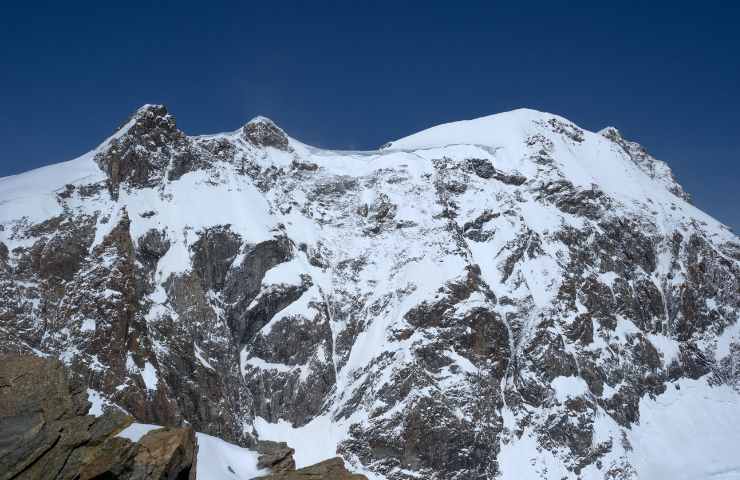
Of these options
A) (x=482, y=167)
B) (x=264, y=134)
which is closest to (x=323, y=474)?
(x=482, y=167)

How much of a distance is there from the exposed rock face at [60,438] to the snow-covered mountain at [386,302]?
161 ft

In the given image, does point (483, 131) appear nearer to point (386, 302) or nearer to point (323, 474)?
point (386, 302)

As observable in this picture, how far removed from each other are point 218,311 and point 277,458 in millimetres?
54420

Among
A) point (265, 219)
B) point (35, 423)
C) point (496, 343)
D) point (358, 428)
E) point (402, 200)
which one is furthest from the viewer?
point (402, 200)

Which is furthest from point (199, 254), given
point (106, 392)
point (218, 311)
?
point (106, 392)

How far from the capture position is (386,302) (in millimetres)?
88250

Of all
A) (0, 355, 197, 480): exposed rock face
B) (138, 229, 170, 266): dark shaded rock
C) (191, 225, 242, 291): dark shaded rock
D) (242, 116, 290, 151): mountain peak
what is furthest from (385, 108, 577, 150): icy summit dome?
(0, 355, 197, 480): exposed rock face

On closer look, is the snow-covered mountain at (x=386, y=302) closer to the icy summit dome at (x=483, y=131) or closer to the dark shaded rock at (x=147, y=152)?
the dark shaded rock at (x=147, y=152)

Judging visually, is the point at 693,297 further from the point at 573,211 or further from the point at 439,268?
the point at 439,268

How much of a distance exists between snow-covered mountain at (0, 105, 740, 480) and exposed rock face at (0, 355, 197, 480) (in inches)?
1927

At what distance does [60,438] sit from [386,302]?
231 feet

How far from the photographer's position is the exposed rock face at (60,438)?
18.0m

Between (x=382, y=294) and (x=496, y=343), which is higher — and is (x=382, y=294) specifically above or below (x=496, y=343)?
above

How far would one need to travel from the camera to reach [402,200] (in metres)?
101
